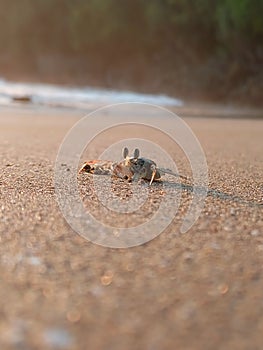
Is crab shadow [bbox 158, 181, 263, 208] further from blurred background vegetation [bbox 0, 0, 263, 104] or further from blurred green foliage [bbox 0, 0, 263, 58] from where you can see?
blurred green foliage [bbox 0, 0, 263, 58]

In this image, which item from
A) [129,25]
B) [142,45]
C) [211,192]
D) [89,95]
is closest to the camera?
[211,192]

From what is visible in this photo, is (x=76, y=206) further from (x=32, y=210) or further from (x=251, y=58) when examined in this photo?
(x=251, y=58)

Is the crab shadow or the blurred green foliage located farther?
the blurred green foliage

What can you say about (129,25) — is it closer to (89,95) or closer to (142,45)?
(142,45)

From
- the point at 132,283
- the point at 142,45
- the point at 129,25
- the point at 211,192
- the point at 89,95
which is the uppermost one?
the point at 129,25

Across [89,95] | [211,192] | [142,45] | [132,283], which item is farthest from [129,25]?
[132,283]

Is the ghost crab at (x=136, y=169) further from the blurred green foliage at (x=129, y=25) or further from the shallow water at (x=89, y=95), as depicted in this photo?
the blurred green foliage at (x=129, y=25)

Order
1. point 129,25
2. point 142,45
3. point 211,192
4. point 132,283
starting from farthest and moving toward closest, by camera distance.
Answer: point 142,45 < point 129,25 < point 211,192 < point 132,283

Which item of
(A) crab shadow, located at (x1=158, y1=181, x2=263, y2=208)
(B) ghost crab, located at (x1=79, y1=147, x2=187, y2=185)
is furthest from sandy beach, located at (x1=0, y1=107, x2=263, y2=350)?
(B) ghost crab, located at (x1=79, y1=147, x2=187, y2=185)
